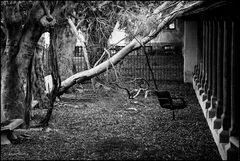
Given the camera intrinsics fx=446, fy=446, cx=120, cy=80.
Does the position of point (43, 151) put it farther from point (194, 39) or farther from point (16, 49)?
point (194, 39)

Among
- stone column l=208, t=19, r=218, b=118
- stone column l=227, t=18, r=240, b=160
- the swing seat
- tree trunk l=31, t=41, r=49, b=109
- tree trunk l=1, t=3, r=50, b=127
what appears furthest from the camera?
tree trunk l=31, t=41, r=49, b=109

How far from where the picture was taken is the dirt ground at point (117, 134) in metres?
9.08

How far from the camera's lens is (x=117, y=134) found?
11195mm

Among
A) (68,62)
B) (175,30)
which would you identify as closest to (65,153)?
(68,62)

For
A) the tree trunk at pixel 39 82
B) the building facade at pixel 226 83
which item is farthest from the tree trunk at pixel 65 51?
the building facade at pixel 226 83

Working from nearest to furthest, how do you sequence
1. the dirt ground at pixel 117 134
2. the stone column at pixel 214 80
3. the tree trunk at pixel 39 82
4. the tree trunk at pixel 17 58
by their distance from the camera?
the dirt ground at pixel 117 134 → the tree trunk at pixel 17 58 → the stone column at pixel 214 80 → the tree trunk at pixel 39 82

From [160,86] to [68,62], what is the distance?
177 inches

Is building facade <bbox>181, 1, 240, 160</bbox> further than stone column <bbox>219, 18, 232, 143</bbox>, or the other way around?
stone column <bbox>219, 18, 232, 143</bbox>

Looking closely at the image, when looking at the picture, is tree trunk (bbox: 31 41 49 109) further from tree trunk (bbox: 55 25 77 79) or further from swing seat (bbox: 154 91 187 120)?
tree trunk (bbox: 55 25 77 79)

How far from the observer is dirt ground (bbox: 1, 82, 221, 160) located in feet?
29.8

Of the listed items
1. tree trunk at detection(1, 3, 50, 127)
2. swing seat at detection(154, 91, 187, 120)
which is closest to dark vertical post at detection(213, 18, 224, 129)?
swing seat at detection(154, 91, 187, 120)

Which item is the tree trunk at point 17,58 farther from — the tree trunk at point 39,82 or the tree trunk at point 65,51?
the tree trunk at point 65,51

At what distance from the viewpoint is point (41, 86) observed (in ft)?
48.2

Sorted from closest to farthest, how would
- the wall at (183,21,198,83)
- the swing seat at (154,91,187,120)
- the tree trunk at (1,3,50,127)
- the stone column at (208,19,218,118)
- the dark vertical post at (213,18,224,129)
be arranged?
the dark vertical post at (213,18,224,129), the tree trunk at (1,3,50,127), the stone column at (208,19,218,118), the swing seat at (154,91,187,120), the wall at (183,21,198,83)
